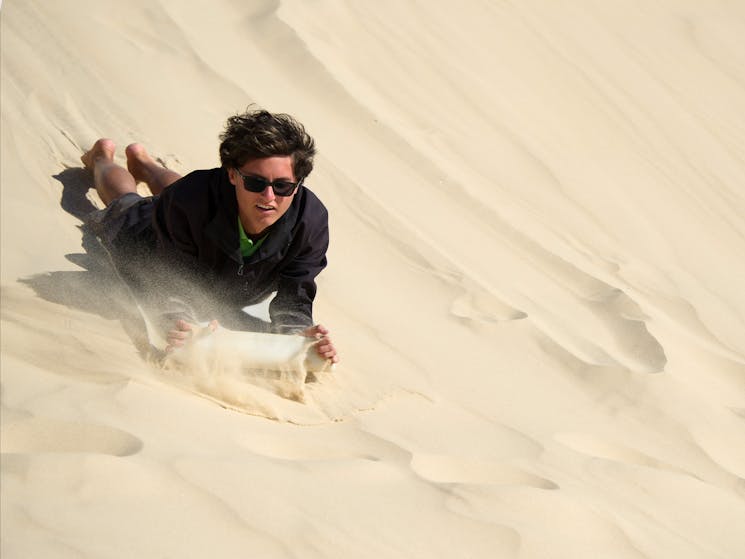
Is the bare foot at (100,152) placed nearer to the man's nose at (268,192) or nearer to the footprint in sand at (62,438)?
the man's nose at (268,192)

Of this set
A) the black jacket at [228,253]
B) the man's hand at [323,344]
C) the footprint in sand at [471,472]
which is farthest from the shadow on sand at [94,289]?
the footprint in sand at [471,472]

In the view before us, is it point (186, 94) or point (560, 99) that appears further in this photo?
point (560, 99)

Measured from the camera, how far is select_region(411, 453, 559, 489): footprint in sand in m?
2.47

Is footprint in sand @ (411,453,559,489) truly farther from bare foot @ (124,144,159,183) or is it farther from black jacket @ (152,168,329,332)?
bare foot @ (124,144,159,183)

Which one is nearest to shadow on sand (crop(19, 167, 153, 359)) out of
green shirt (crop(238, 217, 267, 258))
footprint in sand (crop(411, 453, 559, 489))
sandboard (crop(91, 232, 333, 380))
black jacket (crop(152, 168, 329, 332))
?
sandboard (crop(91, 232, 333, 380))

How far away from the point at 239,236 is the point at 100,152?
3.11 feet

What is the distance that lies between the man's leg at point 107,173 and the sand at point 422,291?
0.08 metres

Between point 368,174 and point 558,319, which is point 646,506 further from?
point 368,174

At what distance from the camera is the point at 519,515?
2305mm

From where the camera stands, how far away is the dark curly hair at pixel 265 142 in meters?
2.75

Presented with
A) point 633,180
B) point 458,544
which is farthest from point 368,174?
point 458,544

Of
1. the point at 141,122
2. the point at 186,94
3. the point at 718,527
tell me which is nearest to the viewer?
the point at 718,527

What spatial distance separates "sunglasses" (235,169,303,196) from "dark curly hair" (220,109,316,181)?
0.05 meters

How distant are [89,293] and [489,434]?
1.18 meters
